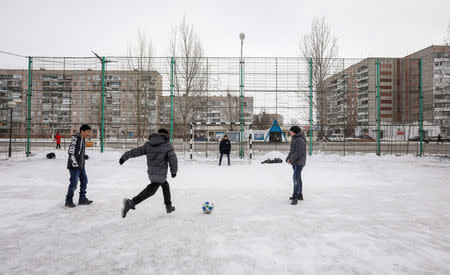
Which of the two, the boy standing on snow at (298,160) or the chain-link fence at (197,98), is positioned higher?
the chain-link fence at (197,98)

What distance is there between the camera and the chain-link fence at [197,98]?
14625 millimetres

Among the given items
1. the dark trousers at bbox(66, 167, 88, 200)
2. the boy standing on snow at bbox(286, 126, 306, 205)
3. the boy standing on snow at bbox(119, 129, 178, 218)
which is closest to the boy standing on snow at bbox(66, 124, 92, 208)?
the dark trousers at bbox(66, 167, 88, 200)

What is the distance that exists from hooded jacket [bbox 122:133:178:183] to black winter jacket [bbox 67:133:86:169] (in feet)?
4.79

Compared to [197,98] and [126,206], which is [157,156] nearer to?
[126,206]

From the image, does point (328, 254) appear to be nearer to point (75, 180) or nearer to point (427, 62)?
point (75, 180)

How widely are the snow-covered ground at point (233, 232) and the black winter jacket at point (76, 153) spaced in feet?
3.03

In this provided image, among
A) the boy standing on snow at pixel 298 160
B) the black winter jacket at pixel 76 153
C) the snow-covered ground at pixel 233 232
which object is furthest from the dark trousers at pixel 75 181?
the boy standing on snow at pixel 298 160

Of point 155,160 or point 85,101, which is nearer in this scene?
point 155,160

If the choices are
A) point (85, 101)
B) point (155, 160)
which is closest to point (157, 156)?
point (155, 160)

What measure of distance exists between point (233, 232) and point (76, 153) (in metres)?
3.88

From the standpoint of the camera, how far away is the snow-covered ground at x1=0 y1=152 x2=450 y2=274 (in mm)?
2859

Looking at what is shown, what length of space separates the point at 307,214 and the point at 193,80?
12006 millimetres

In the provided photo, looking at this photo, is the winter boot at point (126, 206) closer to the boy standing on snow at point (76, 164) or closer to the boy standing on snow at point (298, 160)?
the boy standing on snow at point (76, 164)

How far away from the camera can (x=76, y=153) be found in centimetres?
537
